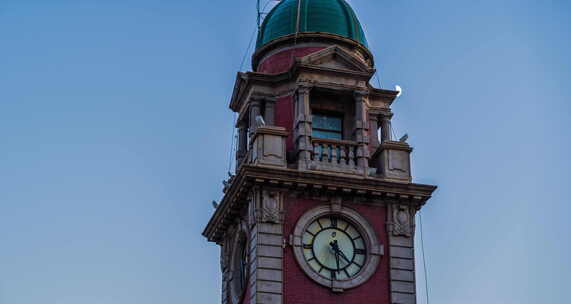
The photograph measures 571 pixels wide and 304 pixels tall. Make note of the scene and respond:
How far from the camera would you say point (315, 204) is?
101 feet

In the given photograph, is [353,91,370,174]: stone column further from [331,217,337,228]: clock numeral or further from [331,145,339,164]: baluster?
[331,217,337,228]: clock numeral

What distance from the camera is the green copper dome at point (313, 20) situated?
3484 centimetres

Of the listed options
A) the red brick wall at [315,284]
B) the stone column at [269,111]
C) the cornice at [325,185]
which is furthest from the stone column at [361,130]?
the stone column at [269,111]

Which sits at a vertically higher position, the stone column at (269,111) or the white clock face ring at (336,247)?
the stone column at (269,111)

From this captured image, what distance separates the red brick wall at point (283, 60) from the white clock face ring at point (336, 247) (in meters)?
5.95

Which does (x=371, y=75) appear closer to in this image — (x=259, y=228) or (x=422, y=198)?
(x=422, y=198)

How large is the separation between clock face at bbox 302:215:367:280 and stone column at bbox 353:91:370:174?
1.94 metres

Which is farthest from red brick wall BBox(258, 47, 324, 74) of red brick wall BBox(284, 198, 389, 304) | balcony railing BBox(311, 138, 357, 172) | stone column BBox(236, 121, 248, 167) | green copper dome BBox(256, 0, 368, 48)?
red brick wall BBox(284, 198, 389, 304)

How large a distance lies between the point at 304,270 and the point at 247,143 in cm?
672

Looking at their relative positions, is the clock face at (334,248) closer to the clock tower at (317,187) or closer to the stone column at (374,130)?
the clock tower at (317,187)

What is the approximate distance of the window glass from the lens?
33.2 m

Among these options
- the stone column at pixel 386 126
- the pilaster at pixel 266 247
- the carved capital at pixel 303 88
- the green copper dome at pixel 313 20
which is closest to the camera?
the pilaster at pixel 266 247

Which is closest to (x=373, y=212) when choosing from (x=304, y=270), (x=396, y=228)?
(x=396, y=228)

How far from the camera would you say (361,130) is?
32.2m
